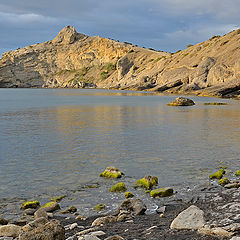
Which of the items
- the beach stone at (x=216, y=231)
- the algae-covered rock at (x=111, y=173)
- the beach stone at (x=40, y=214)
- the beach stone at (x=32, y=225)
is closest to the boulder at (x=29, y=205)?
the beach stone at (x=40, y=214)

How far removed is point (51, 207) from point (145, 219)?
336cm

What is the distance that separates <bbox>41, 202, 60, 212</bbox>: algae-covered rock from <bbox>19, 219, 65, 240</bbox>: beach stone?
137 inches

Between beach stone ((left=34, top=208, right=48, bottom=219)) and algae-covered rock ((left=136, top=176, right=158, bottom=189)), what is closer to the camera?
beach stone ((left=34, top=208, right=48, bottom=219))

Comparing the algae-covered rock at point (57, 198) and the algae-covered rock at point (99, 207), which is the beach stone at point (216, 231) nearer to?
the algae-covered rock at point (99, 207)

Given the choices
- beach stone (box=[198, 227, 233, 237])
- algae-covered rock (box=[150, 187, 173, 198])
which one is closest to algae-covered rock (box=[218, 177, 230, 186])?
algae-covered rock (box=[150, 187, 173, 198])

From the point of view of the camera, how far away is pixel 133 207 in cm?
1022

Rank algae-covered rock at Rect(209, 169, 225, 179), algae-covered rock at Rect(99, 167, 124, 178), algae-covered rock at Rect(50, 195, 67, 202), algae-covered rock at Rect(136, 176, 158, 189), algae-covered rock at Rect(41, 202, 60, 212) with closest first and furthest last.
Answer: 1. algae-covered rock at Rect(41, 202, 60, 212)
2. algae-covered rock at Rect(50, 195, 67, 202)
3. algae-covered rock at Rect(136, 176, 158, 189)
4. algae-covered rock at Rect(209, 169, 225, 179)
5. algae-covered rock at Rect(99, 167, 124, 178)

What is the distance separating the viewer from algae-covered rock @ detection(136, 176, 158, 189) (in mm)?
12899

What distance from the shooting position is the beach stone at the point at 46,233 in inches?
270

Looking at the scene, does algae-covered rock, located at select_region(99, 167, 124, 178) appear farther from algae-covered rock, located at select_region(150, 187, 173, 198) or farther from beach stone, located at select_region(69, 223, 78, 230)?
beach stone, located at select_region(69, 223, 78, 230)

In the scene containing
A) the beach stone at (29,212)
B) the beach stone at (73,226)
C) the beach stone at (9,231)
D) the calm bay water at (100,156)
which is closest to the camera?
the beach stone at (9,231)

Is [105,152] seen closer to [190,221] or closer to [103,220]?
[103,220]

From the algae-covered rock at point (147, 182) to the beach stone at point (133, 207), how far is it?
2.47 meters

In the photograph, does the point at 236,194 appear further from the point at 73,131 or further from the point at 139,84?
the point at 139,84
